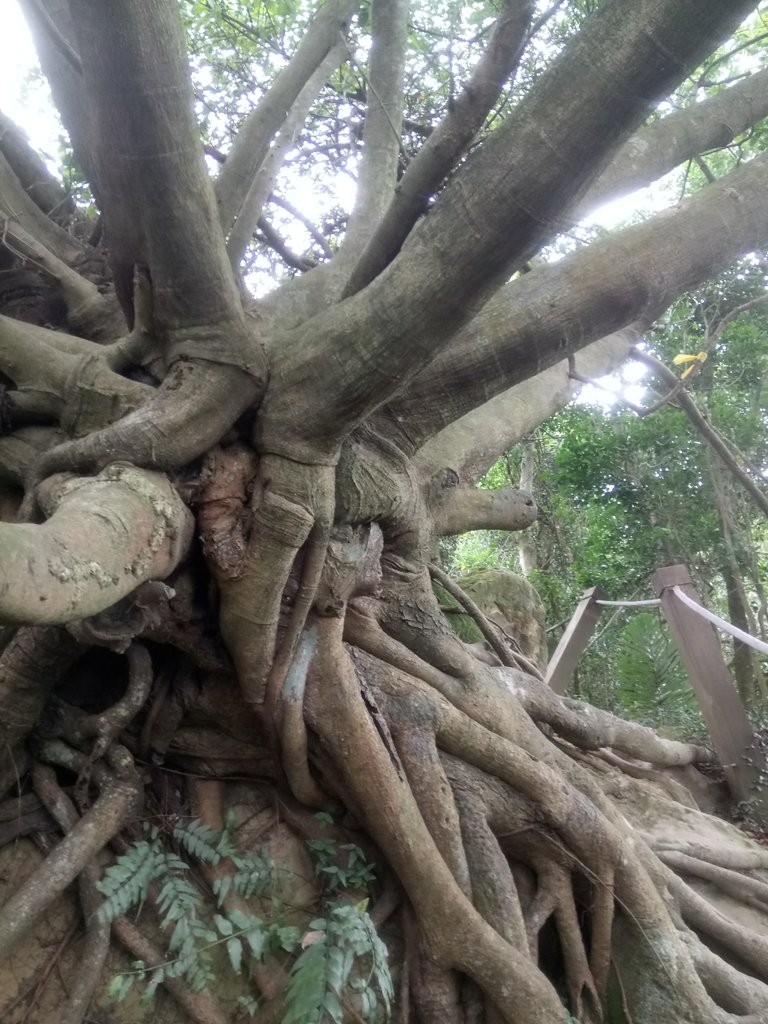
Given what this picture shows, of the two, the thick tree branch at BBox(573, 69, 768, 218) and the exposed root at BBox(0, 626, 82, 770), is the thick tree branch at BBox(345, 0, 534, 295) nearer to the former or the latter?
the exposed root at BBox(0, 626, 82, 770)

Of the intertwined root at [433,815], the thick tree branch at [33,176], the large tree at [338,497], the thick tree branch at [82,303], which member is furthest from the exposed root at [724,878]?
the thick tree branch at [33,176]

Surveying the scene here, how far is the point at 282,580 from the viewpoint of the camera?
2445 mm

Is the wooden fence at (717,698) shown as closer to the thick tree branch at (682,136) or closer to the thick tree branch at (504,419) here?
the thick tree branch at (504,419)

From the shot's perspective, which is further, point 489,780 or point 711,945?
point 711,945

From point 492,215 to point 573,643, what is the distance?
14.2ft

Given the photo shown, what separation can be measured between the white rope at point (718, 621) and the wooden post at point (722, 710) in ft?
0.19

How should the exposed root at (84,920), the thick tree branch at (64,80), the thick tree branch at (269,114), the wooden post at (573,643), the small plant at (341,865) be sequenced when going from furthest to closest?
the wooden post at (573,643), the thick tree branch at (269,114), the thick tree branch at (64,80), the small plant at (341,865), the exposed root at (84,920)

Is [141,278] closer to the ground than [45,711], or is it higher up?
higher up

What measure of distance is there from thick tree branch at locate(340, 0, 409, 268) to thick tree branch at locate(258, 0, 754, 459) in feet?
5.56

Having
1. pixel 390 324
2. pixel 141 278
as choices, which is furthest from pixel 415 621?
pixel 141 278

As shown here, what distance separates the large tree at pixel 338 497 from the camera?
1.86 meters

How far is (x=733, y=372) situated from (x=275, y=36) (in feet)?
15.2

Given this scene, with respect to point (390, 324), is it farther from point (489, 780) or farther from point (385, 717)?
point (489, 780)

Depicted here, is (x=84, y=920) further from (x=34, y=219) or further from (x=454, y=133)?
(x=34, y=219)
